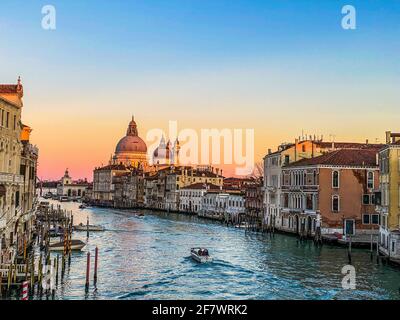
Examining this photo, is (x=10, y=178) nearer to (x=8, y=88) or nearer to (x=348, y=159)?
(x=8, y=88)

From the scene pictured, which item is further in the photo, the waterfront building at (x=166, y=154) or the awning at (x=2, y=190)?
the waterfront building at (x=166, y=154)

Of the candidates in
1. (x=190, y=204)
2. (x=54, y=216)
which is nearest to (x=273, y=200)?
(x=54, y=216)

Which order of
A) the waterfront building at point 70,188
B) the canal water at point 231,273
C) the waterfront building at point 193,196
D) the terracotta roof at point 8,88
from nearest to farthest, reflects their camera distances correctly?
the canal water at point 231,273 < the terracotta roof at point 8,88 < the waterfront building at point 193,196 < the waterfront building at point 70,188

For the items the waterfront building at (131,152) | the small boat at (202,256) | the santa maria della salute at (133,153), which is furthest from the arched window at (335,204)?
the waterfront building at (131,152)

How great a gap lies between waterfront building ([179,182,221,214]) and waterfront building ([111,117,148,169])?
33530mm

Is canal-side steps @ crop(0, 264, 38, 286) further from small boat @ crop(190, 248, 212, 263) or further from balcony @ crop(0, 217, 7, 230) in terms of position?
small boat @ crop(190, 248, 212, 263)

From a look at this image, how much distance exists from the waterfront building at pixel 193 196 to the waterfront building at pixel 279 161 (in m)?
20.2

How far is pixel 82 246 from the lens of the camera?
19984 mm

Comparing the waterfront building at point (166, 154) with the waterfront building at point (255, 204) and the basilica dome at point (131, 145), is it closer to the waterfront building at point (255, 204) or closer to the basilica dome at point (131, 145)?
the basilica dome at point (131, 145)

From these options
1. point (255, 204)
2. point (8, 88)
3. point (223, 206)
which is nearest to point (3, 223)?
point (8, 88)

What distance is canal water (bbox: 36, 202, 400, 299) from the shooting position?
12.1 m

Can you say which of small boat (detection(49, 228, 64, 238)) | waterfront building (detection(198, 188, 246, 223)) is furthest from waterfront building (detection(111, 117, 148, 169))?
small boat (detection(49, 228, 64, 238))

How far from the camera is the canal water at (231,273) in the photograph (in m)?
12.1
